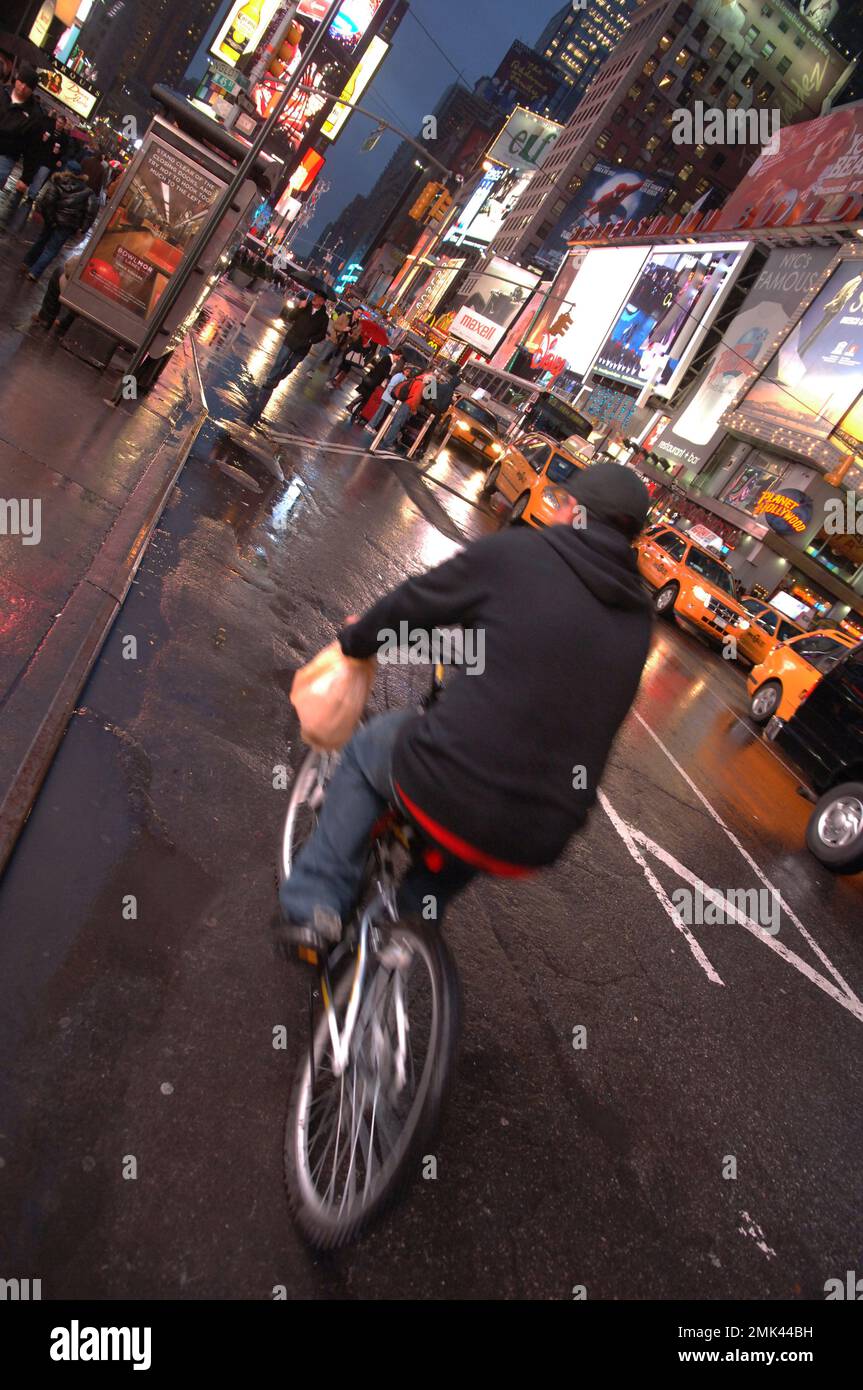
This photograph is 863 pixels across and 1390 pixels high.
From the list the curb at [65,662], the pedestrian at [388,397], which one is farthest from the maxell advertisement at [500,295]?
the curb at [65,662]

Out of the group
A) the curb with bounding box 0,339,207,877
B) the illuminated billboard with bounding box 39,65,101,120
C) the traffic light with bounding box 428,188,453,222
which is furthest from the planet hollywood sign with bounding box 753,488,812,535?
the traffic light with bounding box 428,188,453,222

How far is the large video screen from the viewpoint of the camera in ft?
142

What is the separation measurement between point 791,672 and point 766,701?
0.91 metres

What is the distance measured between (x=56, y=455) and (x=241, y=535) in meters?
1.77

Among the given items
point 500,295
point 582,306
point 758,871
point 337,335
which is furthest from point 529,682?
point 500,295

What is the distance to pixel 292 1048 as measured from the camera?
308 centimetres

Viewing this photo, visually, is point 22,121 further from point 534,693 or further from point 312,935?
point 534,693

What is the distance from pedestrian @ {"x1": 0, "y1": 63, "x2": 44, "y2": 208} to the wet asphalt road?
35.5 feet

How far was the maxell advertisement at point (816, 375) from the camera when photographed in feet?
95.4

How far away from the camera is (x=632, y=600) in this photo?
2303 millimetres

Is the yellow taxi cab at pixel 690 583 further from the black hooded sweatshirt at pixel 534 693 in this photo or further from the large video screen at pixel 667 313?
the large video screen at pixel 667 313

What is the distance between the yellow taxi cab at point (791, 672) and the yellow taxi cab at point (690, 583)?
4652mm
